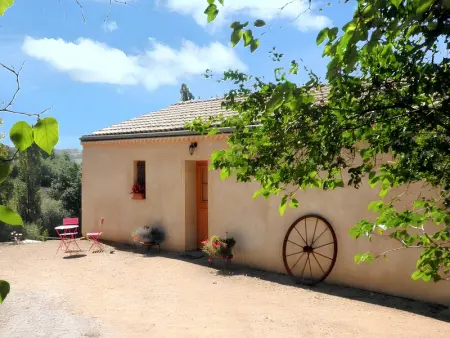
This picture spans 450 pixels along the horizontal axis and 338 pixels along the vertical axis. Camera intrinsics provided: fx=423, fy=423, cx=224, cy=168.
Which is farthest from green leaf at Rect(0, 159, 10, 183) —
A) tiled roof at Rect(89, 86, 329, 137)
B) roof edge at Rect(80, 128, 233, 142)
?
tiled roof at Rect(89, 86, 329, 137)

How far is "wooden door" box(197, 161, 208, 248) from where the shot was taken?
11359 mm

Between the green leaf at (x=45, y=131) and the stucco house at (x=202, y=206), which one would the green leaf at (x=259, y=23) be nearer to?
the green leaf at (x=45, y=131)

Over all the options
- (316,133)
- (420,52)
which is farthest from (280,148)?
(420,52)

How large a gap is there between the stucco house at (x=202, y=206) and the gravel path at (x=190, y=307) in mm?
422

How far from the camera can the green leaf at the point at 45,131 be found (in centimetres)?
103

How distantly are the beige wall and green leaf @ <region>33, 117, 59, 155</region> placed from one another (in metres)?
7.31

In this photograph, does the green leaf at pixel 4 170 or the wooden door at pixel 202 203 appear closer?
the green leaf at pixel 4 170

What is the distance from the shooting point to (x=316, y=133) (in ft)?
8.91

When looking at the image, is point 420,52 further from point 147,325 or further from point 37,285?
point 37,285

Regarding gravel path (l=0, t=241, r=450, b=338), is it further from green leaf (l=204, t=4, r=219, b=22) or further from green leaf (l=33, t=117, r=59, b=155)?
green leaf (l=33, t=117, r=59, b=155)

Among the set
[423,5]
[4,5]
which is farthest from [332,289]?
[4,5]

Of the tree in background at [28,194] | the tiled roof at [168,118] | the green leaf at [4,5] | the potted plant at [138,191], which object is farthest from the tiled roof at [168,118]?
the green leaf at [4,5]

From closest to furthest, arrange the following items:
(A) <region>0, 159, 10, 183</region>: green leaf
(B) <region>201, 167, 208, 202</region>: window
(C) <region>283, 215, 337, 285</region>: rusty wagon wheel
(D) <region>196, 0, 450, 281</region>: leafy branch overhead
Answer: (A) <region>0, 159, 10, 183</region>: green leaf < (D) <region>196, 0, 450, 281</region>: leafy branch overhead < (C) <region>283, 215, 337, 285</region>: rusty wagon wheel < (B) <region>201, 167, 208, 202</region>: window

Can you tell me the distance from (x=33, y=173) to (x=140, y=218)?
7.81m
